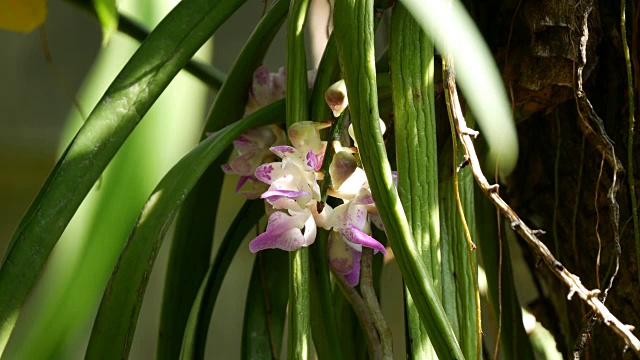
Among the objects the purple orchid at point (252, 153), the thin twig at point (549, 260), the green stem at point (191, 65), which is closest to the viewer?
the thin twig at point (549, 260)

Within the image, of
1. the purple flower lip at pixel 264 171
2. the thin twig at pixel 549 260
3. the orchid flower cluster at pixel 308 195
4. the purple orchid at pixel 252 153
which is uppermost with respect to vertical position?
the purple orchid at pixel 252 153

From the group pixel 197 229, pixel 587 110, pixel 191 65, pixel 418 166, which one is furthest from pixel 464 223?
pixel 191 65

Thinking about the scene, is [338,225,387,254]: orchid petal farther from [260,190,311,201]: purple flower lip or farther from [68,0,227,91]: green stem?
[68,0,227,91]: green stem

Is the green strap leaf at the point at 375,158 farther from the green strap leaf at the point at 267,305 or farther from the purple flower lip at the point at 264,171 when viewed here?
the green strap leaf at the point at 267,305

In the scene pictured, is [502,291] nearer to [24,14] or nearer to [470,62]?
[470,62]

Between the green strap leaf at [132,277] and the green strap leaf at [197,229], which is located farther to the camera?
the green strap leaf at [197,229]

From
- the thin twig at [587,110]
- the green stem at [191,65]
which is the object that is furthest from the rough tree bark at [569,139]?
the green stem at [191,65]

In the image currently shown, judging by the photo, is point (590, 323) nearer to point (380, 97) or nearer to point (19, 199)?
point (380, 97)
